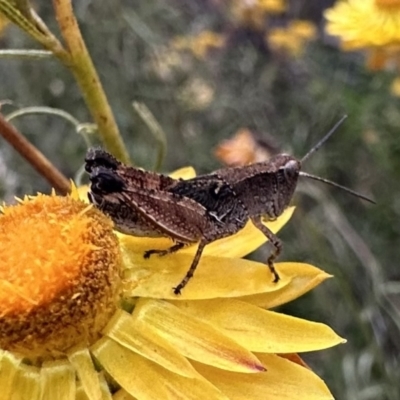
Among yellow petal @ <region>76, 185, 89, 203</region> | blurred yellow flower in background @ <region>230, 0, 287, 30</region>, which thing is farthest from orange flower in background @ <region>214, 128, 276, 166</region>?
blurred yellow flower in background @ <region>230, 0, 287, 30</region>

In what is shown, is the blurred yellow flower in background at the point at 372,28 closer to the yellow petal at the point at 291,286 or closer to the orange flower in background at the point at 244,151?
the orange flower in background at the point at 244,151

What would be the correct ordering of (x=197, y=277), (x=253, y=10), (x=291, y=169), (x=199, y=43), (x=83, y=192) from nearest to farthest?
(x=197, y=277)
(x=291, y=169)
(x=83, y=192)
(x=253, y=10)
(x=199, y=43)

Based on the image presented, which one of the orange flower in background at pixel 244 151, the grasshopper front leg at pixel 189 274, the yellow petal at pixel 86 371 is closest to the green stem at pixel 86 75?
the grasshopper front leg at pixel 189 274

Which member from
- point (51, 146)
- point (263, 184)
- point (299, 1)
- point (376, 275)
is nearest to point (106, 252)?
point (263, 184)

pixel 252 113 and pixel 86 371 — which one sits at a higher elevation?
pixel 86 371

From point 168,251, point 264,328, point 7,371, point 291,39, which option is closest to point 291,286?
Result: point 264,328

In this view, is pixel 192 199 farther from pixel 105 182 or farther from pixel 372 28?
pixel 372 28
